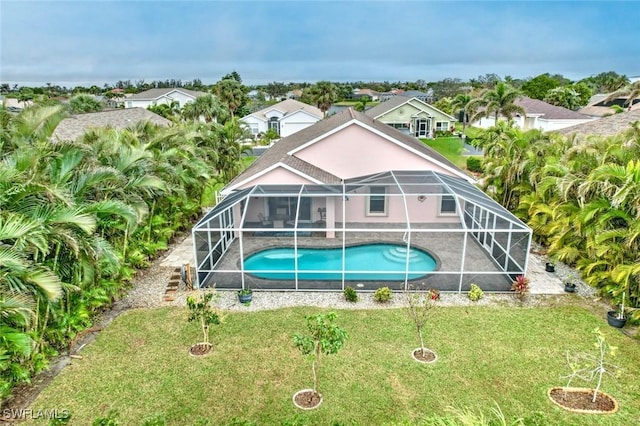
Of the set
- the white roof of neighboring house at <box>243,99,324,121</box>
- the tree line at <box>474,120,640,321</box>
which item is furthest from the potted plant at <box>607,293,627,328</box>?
the white roof of neighboring house at <box>243,99,324,121</box>

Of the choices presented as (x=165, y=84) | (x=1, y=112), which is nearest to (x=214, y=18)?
(x=1, y=112)

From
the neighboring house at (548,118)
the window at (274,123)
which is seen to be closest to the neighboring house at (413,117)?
the neighboring house at (548,118)

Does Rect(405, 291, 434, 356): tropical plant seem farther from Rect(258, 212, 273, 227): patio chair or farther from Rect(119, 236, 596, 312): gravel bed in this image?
Rect(258, 212, 273, 227): patio chair

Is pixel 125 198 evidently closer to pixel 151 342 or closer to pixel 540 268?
pixel 151 342

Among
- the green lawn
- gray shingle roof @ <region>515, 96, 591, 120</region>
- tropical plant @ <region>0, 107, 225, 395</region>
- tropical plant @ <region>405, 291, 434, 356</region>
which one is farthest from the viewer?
gray shingle roof @ <region>515, 96, 591, 120</region>

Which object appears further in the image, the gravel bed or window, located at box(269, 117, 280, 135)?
window, located at box(269, 117, 280, 135)

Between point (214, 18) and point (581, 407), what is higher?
point (214, 18)
